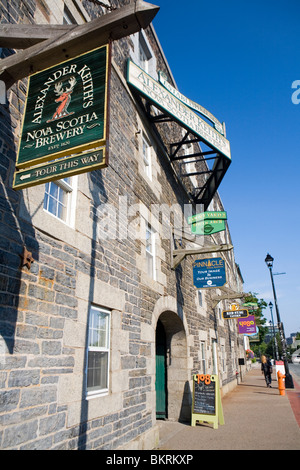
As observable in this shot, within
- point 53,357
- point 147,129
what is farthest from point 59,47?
point 147,129

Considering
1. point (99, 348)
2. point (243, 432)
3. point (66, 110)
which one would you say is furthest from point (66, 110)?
point (243, 432)

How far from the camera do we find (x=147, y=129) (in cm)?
955

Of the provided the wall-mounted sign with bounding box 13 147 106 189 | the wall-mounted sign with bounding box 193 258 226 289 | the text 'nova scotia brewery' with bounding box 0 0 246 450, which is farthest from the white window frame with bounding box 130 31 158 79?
the wall-mounted sign with bounding box 13 147 106 189

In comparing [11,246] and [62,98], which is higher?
[62,98]

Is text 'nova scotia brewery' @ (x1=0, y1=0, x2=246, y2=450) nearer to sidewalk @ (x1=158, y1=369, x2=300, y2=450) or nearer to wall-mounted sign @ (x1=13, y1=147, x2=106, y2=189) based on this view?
wall-mounted sign @ (x1=13, y1=147, x2=106, y2=189)

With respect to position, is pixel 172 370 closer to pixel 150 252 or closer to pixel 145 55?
pixel 150 252

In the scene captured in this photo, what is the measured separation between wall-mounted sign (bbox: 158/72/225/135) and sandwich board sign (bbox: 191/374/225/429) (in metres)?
8.70

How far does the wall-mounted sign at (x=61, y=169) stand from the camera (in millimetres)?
3414

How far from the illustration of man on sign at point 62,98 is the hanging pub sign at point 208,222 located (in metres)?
8.17

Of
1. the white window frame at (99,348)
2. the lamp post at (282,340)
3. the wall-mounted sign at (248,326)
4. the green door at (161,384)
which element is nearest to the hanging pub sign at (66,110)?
the white window frame at (99,348)

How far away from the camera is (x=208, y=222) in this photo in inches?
459

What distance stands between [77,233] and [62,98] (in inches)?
79.5

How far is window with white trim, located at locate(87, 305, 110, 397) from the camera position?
5.11 metres
